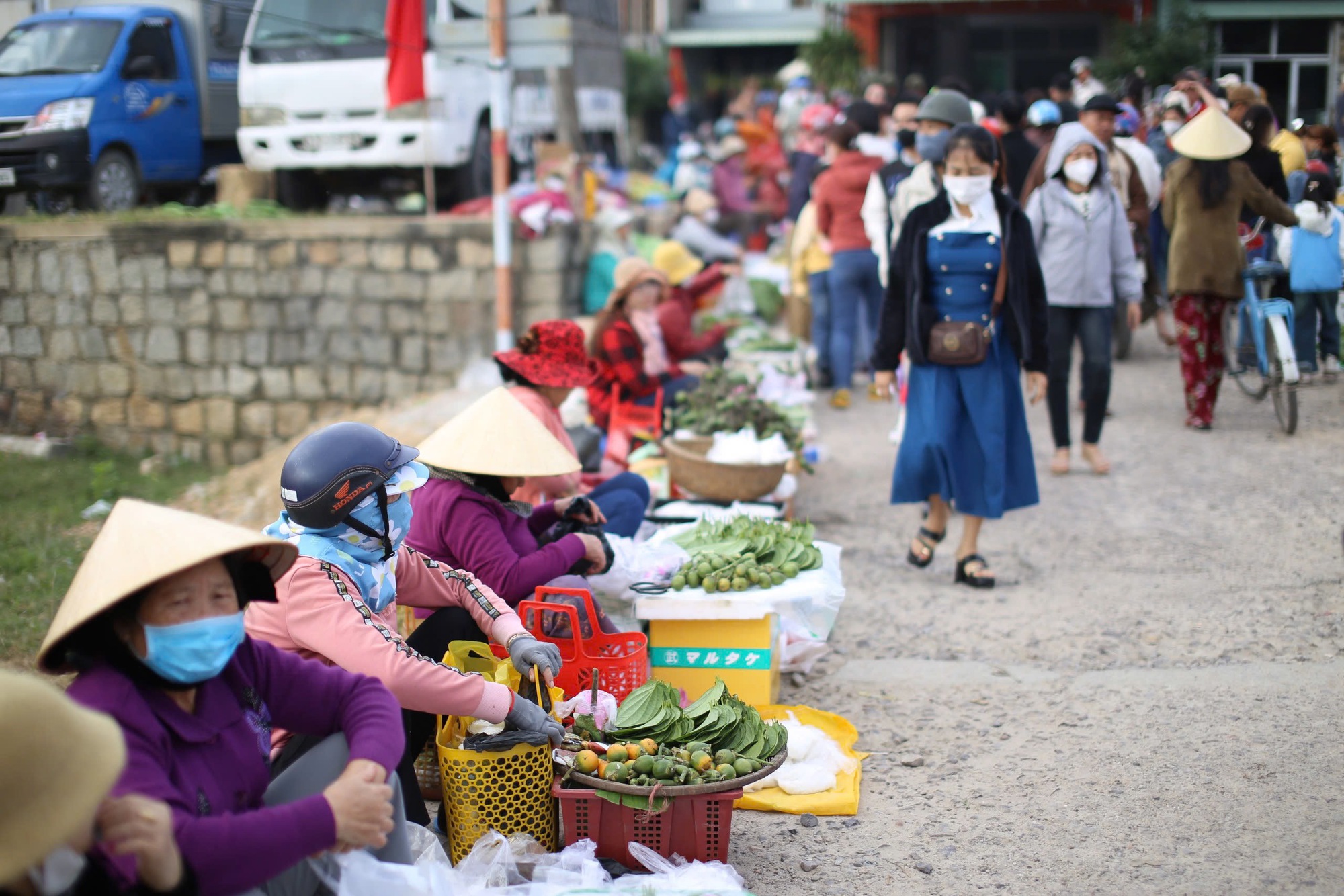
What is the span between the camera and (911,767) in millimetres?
3971

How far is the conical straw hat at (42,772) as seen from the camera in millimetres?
1785

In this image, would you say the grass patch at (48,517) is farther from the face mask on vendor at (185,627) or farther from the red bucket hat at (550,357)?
the red bucket hat at (550,357)

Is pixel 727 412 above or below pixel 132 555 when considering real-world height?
below

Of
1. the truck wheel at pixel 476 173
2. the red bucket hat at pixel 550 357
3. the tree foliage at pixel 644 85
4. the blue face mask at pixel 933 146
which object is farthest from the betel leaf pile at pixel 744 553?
the tree foliage at pixel 644 85

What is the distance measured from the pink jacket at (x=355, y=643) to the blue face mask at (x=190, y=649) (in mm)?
576

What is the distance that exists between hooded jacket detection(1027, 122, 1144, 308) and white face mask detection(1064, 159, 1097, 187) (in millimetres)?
37

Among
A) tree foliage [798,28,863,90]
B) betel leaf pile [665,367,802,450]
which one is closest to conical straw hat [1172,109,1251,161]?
betel leaf pile [665,367,802,450]

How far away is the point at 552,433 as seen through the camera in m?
4.69

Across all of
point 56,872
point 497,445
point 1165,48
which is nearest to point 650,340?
point 497,445

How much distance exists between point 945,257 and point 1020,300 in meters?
0.38

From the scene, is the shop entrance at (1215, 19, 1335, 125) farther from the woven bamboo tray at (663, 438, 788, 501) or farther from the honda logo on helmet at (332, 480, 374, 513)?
the honda logo on helmet at (332, 480, 374, 513)

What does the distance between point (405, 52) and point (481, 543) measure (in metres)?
6.89

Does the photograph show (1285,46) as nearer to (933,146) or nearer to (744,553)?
(933,146)

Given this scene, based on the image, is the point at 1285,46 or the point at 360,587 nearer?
the point at 360,587
